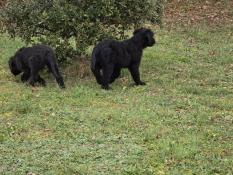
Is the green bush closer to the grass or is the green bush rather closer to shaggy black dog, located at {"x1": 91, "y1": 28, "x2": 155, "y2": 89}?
the grass

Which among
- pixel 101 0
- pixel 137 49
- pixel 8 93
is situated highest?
pixel 101 0

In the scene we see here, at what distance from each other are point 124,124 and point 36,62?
3.95 metres

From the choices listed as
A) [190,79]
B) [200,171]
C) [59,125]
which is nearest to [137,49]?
[190,79]

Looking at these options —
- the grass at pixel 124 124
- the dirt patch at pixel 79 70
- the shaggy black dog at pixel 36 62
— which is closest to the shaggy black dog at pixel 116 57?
the grass at pixel 124 124

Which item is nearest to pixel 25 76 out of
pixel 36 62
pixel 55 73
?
pixel 36 62

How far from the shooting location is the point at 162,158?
25.8 feet

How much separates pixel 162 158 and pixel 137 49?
Result: 5587 millimetres

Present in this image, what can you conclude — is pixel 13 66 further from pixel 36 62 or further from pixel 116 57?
pixel 116 57

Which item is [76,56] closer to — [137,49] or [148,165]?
[137,49]

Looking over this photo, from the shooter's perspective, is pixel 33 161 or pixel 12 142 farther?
pixel 12 142

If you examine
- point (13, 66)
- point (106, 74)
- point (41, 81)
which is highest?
point (106, 74)

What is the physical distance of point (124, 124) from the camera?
9.48m

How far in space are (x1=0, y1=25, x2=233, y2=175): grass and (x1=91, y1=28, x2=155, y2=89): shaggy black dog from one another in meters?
0.29

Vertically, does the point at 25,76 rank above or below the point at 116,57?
below
